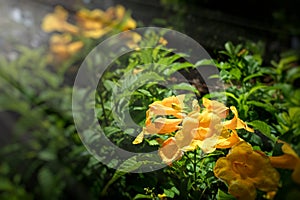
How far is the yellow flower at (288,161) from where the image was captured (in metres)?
0.41

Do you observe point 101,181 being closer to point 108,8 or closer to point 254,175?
point 254,175

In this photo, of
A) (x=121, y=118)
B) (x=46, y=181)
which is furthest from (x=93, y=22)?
(x=121, y=118)

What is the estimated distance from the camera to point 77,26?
142 centimetres

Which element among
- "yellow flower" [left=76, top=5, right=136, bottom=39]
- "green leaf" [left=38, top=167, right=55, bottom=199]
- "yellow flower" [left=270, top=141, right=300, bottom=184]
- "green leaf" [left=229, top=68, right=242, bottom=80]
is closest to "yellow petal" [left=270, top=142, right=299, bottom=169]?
"yellow flower" [left=270, top=141, right=300, bottom=184]

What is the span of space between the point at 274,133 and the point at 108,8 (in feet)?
3.31

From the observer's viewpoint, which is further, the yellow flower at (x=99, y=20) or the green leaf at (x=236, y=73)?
the yellow flower at (x=99, y=20)

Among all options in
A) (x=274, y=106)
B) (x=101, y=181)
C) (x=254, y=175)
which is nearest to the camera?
(x=254, y=175)

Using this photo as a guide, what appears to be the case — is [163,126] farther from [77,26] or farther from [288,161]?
[77,26]

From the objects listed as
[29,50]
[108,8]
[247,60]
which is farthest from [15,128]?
[247,60]

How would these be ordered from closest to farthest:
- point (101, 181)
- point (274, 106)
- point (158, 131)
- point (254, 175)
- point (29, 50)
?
point (254, 175) → point (158, 131) → point (274, 106) → point (101, 181) → point (29, 50)

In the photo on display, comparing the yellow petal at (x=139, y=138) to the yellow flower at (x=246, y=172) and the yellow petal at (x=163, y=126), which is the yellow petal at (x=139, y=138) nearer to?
the yellow petal at (x=163, y=126)

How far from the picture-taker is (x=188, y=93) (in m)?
0.64

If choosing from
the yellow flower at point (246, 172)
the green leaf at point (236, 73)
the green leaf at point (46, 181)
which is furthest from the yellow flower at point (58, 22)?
the yellow flower at point (246, 172)

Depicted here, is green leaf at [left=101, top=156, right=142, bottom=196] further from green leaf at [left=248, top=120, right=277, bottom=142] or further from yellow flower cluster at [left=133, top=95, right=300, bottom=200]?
green leaf at [left=248, top=120, right=277, bottom=142]
